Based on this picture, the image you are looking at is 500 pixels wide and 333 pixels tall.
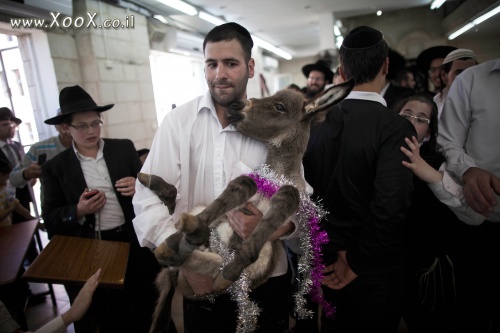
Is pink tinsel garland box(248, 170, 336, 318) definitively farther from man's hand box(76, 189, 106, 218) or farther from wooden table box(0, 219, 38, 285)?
wooden table box(0, 219, 38, 285)

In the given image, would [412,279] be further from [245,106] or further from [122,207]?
[122,207]

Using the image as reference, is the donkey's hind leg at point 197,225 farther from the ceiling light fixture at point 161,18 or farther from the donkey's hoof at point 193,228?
the ceiling light fixture at point 161,18

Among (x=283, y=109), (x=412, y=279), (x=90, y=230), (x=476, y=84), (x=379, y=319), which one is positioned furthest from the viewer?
(x=90, y=230)

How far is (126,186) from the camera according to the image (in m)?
2.56

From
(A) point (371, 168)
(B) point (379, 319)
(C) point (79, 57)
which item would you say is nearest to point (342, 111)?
(A) point (371, 168)

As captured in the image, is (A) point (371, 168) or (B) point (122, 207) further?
(B) point (122, 207)

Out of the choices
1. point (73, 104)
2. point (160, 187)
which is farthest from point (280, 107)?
point (73, 104)

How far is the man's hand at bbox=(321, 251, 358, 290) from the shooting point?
1917mm

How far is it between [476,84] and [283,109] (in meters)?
1.54

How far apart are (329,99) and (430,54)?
405 centimetres

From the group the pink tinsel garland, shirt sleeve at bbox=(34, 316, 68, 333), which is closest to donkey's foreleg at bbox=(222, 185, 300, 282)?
the pink tinsel garland

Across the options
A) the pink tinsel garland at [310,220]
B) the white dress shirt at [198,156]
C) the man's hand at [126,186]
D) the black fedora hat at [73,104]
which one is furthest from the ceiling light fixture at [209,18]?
the pink tinsel garland at [310,220]

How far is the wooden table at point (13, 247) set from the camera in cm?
217

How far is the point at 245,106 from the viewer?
5.17 feet
